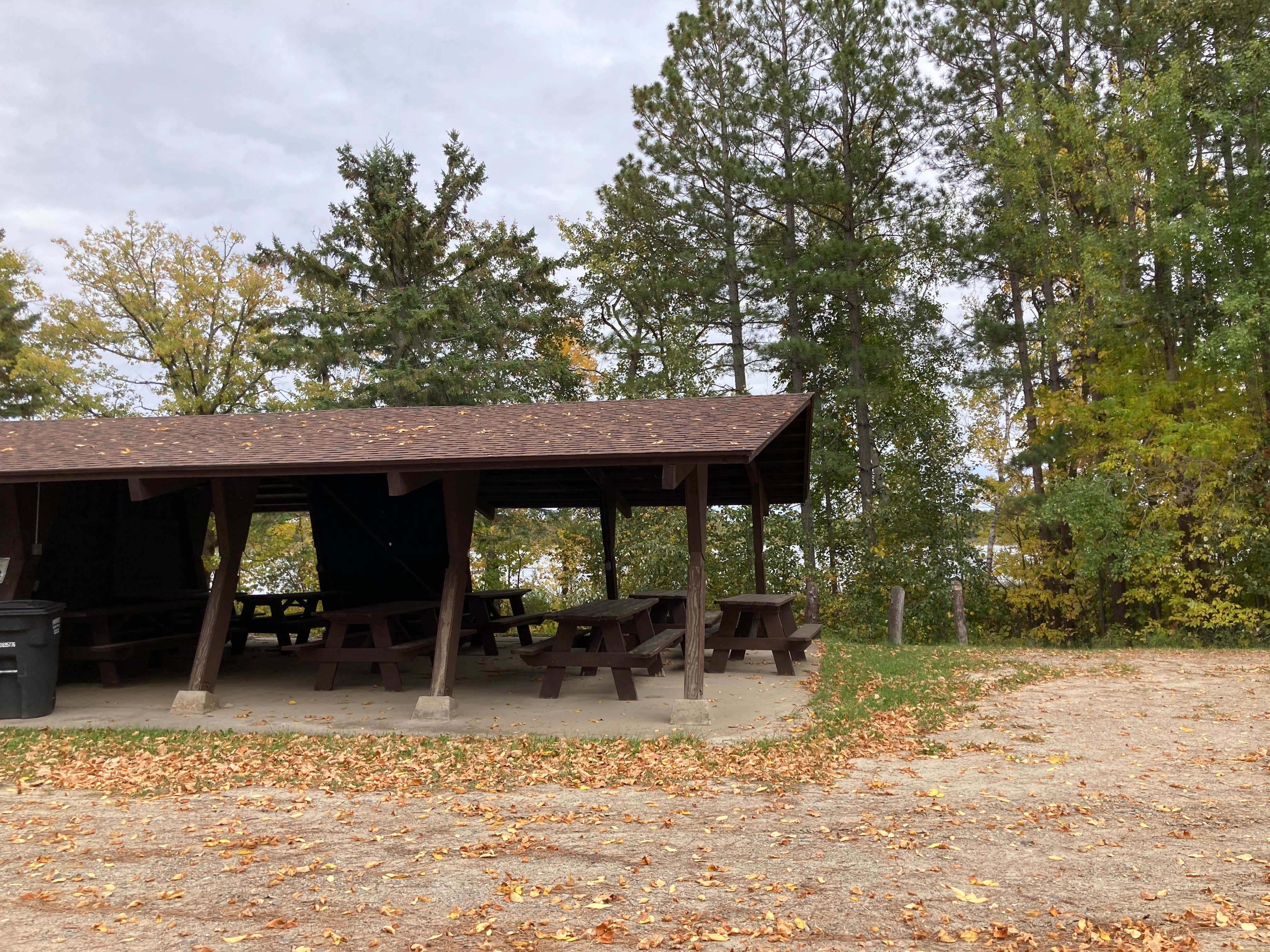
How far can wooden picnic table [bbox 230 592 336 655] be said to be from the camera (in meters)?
12.3

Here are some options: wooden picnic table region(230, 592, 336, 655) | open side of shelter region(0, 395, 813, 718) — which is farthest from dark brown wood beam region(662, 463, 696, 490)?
wooden picnic table region(230, 592, 336, 655)

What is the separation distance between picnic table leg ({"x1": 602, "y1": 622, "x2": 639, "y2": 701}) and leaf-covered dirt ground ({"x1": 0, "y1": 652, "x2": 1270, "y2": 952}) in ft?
6.79

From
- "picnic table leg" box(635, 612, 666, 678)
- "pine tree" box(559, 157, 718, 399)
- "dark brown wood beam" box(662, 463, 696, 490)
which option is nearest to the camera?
"dark brown wood beam" box(662, 463, 696, 490)

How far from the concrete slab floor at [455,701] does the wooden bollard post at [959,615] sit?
5502mm

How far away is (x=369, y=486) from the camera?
13477mm

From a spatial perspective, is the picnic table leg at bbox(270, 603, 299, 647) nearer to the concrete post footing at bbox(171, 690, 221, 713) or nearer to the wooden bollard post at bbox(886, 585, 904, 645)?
the concrete post footing at bbox(171, 690, 221, 713)

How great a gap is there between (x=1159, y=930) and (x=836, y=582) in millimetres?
17912

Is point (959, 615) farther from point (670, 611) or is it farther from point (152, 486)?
point (152, 486)

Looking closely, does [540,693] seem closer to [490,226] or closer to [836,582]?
[836,582]

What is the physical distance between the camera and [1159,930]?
3729 millimetres

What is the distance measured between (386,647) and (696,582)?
3.46 meters

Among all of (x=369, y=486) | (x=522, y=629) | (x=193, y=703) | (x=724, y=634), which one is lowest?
(x=193, y=703)

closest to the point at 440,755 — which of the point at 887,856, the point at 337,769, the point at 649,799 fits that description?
the point at 337,769

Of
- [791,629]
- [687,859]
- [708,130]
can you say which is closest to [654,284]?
[708,130]
